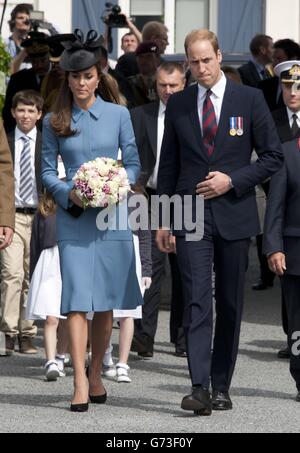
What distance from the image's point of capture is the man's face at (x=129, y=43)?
60.0 ft

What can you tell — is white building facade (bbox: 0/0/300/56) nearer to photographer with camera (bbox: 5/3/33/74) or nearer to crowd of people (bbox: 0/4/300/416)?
photographer with camera (bbox: 5/3/33/74)

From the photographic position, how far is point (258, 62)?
56.9ft

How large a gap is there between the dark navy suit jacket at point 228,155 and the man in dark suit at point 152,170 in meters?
2.28

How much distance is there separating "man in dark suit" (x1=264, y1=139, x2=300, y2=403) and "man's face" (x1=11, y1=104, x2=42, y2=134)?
8.89 ft

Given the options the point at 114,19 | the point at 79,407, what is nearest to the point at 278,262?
the point at 79,407

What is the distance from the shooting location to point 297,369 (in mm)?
10141

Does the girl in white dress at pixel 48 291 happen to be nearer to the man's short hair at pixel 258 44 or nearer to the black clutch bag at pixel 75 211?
the black clutch bag at pixel 75 211

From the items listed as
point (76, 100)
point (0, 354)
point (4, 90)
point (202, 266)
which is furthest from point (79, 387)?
point (4, 90)

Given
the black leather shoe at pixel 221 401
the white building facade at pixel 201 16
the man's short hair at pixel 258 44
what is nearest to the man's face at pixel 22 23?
the man's short hair at pixel 258 44

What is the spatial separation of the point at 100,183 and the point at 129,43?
8991mm

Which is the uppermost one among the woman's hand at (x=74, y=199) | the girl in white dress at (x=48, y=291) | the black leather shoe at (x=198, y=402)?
the woman's hand at (x=74, y=199)

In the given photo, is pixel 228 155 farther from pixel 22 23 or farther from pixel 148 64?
pixel 22 23

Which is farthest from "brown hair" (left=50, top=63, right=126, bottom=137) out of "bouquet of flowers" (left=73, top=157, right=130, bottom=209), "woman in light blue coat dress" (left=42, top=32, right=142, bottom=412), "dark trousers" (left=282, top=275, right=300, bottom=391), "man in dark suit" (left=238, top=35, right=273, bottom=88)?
"man in dark suit" (left=238, top=35, right=273, bottom=88)
